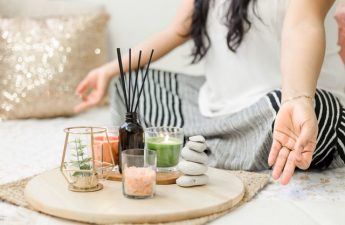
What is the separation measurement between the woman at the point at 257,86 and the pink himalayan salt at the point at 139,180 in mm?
245

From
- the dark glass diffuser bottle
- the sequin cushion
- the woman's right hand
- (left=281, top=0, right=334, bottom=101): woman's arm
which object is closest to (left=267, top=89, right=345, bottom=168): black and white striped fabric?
(left=281, top=0, right=334, bottom=101): woman's arm

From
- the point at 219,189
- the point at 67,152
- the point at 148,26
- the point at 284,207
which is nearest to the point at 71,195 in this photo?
the point at 67,152

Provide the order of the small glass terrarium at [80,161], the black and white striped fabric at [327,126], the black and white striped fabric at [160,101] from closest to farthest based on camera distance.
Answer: the small glass terrarium at [80,161]
the black and white striped fabric at [327,126]
the black and white striped fabric at [160,101]

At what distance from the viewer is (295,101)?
1160 mm

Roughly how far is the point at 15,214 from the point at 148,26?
1.44 metres

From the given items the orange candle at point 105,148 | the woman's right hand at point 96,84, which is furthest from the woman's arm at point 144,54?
the orange candle at point 105,148

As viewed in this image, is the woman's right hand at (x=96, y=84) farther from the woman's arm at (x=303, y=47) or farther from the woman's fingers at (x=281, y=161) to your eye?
the woman's fingers at (x=281, y=161)

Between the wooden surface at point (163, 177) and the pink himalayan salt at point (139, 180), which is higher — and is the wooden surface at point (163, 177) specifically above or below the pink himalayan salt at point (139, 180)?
below

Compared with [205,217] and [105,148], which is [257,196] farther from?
[105,148]

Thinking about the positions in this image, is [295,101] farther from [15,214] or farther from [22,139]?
[22,139]

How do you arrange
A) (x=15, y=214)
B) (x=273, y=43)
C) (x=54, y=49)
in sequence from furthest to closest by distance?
(x=54, y=49) < (x=273, y=43) < (x=15, y=214)

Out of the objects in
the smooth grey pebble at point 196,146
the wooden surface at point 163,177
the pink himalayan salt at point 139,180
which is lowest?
the wooden surface at point 163,177

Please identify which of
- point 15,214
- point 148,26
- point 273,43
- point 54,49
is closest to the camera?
point 15,214

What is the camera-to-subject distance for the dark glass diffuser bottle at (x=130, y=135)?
1.15 meters
